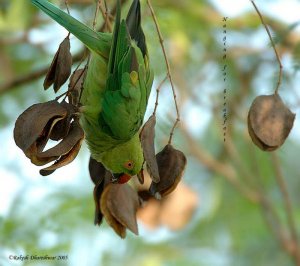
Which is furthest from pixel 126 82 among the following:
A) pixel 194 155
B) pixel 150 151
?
pixel 194 155

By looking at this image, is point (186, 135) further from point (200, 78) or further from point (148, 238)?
point (148, 238)

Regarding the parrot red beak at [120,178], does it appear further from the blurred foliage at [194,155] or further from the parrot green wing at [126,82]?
the blurred foliage at [194,155]

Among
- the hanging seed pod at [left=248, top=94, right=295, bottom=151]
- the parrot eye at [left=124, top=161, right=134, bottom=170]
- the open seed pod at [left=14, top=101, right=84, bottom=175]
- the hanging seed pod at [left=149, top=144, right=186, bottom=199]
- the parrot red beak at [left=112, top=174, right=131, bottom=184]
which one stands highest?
the hanging seed pod at [left=248, top=94, right=295, bottom=151]

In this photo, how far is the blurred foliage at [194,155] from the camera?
3.97m

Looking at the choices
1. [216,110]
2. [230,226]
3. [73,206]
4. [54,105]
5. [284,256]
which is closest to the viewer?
[54,105]

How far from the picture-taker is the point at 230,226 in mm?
5152

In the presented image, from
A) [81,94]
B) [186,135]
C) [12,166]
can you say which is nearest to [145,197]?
[81,94]

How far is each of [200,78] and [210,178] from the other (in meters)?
0.78

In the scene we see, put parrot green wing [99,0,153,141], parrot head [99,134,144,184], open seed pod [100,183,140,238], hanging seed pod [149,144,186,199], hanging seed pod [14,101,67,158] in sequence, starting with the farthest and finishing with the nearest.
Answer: parrot head [99,134,144,184] → parrot green wing [99,0,153,141] → open seed pod [100,183,140,238] → hanging seed pod [149,144,186,199] → hanging seed pod [14,101,67,158]

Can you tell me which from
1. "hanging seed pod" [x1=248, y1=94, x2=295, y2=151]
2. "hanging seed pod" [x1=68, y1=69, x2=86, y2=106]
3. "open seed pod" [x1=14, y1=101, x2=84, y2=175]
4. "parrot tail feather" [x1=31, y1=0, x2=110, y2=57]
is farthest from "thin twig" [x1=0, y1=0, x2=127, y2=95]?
"hanging seed pod" [x1=248, y1=94, x2=295, y2=151]

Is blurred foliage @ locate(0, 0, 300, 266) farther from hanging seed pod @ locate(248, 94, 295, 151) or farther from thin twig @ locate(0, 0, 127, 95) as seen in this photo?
hanging seed pod @ locate(248, 94, 295, 151)

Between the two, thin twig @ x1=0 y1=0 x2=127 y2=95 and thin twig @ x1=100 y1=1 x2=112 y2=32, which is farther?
thin twig @ x1=0 y1=0 x2=127 y2=95

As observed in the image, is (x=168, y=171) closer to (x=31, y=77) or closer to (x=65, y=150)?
(x=65, y=150)

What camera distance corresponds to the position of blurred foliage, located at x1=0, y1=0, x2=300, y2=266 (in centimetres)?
397
